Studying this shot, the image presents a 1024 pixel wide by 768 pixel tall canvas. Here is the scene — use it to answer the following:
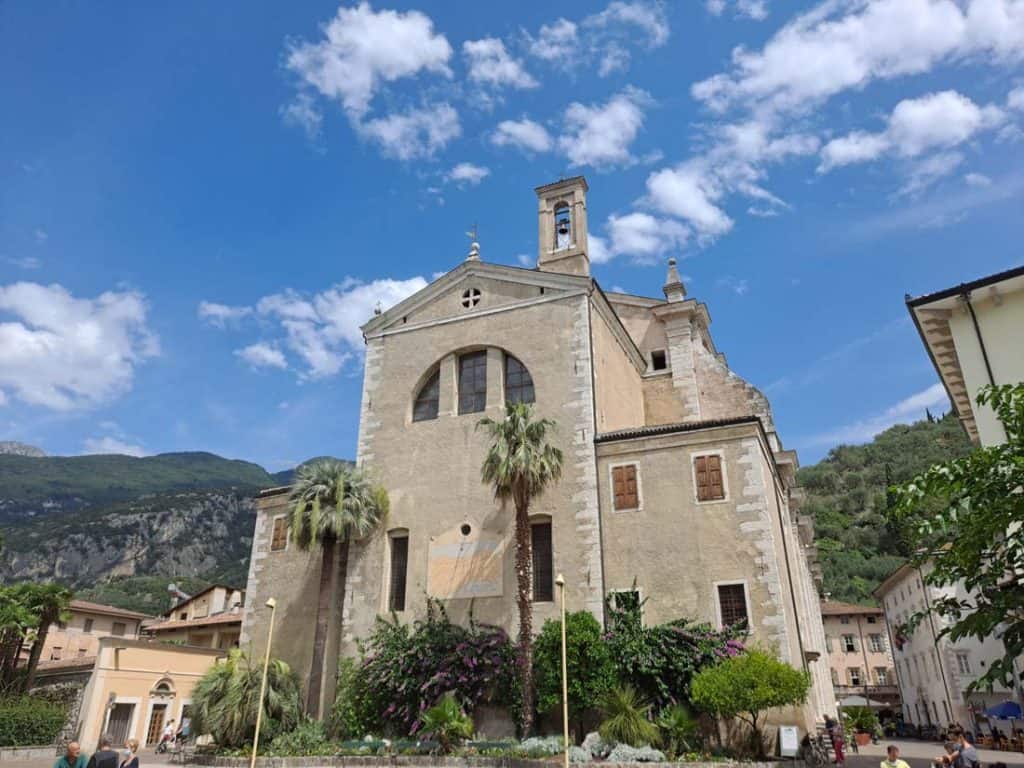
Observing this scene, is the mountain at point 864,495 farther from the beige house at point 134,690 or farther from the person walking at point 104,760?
the person walking at point 104,760

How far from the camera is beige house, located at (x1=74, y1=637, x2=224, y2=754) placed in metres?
27.4

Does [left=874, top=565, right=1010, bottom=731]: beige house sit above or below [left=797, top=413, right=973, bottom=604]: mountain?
below

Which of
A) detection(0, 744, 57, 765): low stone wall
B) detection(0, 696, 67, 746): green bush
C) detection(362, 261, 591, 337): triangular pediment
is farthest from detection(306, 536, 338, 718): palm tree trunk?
detection(0, 696, 67, 746): green bush

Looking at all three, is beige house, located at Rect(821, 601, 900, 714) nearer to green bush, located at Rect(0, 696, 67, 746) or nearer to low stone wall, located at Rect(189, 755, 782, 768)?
low stone wall, located at Rect(189, 755, 782, 768)

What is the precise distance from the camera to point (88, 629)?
4306 cm

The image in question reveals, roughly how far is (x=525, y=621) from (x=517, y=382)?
358 inches

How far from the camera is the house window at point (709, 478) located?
21391 mm

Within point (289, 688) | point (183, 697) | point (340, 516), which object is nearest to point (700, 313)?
point (340, 516)

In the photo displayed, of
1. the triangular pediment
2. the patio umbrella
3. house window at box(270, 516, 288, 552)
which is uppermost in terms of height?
the triangular pediment

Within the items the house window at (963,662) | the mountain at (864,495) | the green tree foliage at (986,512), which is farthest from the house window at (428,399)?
the mountain at (864,495)

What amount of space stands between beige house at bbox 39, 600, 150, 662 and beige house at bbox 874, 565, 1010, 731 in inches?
1665

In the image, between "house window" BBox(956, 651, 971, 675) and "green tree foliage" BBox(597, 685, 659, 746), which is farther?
"house window" BBox(956, 651, 971, 675)

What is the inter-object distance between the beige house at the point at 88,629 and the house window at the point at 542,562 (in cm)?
2997

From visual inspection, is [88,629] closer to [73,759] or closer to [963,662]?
[73,759]
